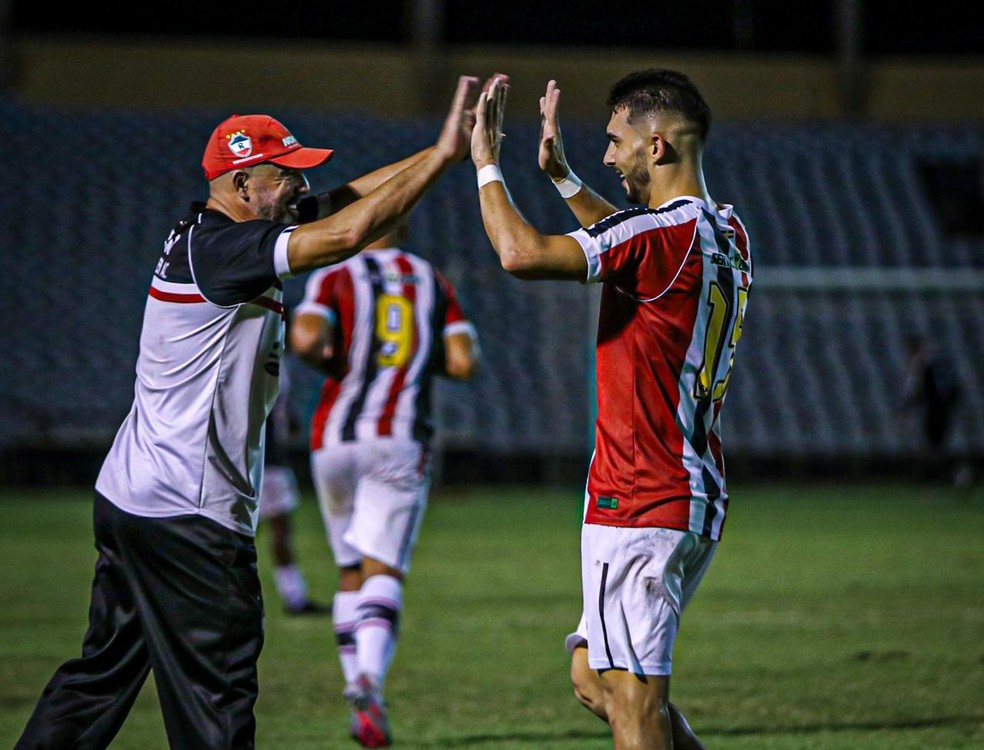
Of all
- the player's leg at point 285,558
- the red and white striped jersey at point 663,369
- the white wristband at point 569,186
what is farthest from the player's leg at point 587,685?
the player's leg at point 285,558

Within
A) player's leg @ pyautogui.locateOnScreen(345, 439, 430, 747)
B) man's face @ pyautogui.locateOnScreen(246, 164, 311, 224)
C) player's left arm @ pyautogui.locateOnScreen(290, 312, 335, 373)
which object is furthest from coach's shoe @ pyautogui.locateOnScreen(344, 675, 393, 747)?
man's face @ pyautogui.locateOnScreen(246, 164, 311, 224)

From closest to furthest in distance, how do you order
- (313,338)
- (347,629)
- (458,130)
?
(458,130) → (347,629) → (313,338)

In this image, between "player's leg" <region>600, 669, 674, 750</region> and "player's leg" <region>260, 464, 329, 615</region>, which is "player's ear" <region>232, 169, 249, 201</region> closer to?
"player's leg" <region>600, 669, 674, 750</region>

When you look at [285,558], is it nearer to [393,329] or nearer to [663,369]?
[393,329]

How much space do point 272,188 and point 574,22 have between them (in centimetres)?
2275

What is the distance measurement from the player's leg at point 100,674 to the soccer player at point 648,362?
141 centimetres

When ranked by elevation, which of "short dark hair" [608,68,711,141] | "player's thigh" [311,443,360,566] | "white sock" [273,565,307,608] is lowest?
"white sock" [273,565,307,608]

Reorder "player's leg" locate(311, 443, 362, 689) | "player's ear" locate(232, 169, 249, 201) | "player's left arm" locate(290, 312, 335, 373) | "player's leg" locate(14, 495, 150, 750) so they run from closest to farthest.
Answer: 1. "player's leg" locate(14, 495, 150, 750)
2. "player's ear" locate(232, 169, 249, 201)
3. "player's leg" locate(311, 443, 362, 689)
4. "player's left arm" locate(290, 312, 335, 373)

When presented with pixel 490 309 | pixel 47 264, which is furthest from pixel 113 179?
pixel 490 309

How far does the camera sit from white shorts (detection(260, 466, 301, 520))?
10.9m

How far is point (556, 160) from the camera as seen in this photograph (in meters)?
4.46

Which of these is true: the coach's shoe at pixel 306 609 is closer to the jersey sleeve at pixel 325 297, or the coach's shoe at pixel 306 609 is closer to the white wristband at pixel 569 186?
the jersey sleeve at pixel 325 297

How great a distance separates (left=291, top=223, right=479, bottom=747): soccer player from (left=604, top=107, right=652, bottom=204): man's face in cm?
257

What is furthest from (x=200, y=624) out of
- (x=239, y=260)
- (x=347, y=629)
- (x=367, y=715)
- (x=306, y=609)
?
(x=306, y=609)
